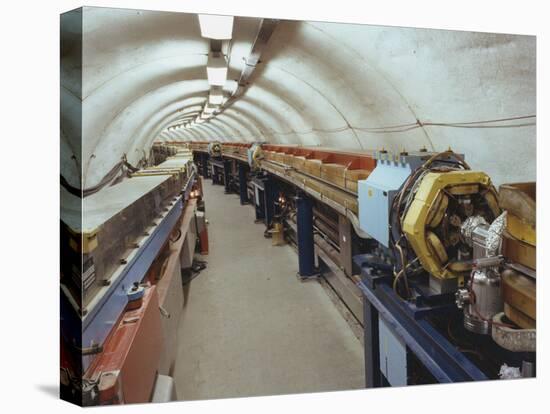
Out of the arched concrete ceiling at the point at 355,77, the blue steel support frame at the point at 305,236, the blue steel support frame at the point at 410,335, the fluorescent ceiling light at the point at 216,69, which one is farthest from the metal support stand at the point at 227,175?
the blue steel support frame at the point at 410,335

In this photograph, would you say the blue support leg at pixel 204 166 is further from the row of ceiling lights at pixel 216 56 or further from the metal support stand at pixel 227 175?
the row of ceiling lights at pixel 216 56

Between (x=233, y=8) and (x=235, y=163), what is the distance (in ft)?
26.9

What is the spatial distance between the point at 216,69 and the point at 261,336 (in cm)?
257

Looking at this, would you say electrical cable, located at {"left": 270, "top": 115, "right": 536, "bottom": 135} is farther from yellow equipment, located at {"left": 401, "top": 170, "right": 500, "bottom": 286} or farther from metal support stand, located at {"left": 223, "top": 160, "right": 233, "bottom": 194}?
metal support stand, located at {"left": 223, "top": 160, "right": 233, "bottom": 194}

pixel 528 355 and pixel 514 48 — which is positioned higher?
pixel 514 48

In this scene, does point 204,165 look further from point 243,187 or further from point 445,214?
point 445,214

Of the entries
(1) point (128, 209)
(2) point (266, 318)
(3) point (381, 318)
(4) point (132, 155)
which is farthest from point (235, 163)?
(3) point (381, 318)

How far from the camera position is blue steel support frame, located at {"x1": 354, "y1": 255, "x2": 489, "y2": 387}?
1325 mm

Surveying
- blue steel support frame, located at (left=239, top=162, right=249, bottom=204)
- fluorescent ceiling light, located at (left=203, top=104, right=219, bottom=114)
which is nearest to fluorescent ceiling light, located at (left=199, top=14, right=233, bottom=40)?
fluorescent ceiling light, located at (left=203, top=104, right=219, bottom=114)

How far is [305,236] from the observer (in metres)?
4.10

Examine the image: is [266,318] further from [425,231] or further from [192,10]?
[192,10]

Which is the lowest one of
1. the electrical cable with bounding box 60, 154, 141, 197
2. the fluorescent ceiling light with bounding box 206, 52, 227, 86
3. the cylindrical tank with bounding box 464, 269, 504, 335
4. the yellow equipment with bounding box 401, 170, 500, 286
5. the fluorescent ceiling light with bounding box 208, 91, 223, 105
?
the cylindrical tank with bounding box 464, 269, 504, 335

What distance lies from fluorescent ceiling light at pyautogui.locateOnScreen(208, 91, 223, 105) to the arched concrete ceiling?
68 cm

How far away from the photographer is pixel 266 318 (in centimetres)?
335
